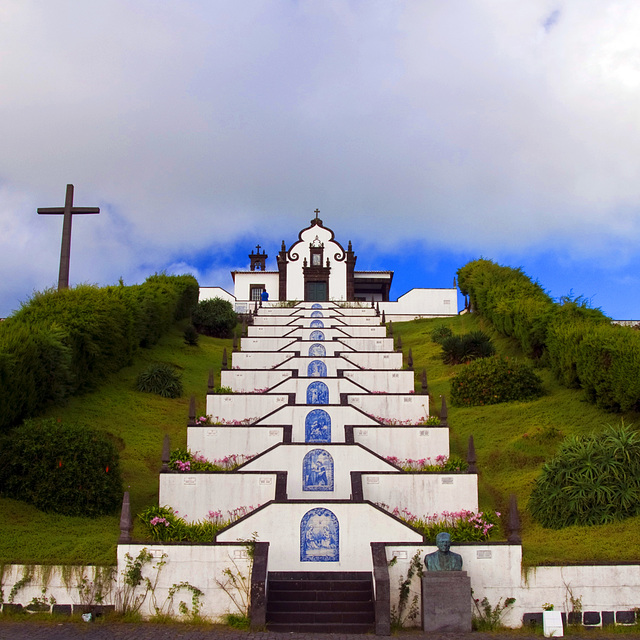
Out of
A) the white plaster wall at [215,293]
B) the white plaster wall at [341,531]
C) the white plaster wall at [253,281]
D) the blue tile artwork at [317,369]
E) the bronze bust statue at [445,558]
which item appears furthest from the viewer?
the white plaster wall at [253,281]

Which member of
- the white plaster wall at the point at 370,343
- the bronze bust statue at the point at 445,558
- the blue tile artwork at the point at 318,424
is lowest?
the bronze bust statue at the point at 445,558

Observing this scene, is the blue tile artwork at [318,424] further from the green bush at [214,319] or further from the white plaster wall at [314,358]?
the green bush at [214,319]

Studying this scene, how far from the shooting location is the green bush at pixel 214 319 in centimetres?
3578

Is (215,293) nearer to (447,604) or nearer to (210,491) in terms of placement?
(210,491)

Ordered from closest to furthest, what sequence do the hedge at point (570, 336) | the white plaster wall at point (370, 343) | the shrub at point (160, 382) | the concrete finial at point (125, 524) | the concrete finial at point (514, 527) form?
the concrete finial at point (514, 527)
the concrete finial at point (125, 524)
the hedge at point (570, 336)
the shrub at point (160, 382)
the white plaster wall at point (370, 343)

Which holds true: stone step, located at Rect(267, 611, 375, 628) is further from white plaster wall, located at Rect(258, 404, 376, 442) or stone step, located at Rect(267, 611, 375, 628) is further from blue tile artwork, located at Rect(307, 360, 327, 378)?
blue tile artwork, located at Rect(307, 360, 327, 378)

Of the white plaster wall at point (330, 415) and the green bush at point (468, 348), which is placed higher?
the green bush at point (468, 348)

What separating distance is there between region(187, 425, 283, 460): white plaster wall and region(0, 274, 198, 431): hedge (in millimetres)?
4012

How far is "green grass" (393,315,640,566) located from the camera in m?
11.9

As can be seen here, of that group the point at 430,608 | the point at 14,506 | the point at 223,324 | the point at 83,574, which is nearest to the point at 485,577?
the point at 430,608

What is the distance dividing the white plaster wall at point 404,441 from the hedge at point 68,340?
7572mm

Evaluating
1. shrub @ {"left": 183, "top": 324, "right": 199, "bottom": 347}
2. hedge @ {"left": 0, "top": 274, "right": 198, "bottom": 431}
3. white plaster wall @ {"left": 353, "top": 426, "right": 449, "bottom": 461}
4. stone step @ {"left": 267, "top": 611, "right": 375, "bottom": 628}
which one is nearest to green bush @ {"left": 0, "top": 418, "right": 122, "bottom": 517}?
hedge @ {"left": 0, "top": 274, "right": 198, "bottom": 431}

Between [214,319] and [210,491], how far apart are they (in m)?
22.3

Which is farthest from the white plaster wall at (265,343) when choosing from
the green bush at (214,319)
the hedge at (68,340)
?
the green bush at (214,319)
